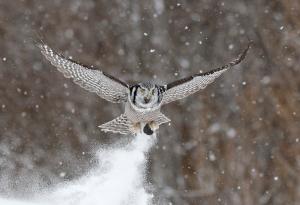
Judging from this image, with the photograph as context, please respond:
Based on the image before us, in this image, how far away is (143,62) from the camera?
9031mm

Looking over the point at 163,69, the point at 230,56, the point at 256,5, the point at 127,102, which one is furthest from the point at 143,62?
the point at 127,102

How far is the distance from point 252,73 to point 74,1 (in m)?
2.89

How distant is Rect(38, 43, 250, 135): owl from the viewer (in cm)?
551

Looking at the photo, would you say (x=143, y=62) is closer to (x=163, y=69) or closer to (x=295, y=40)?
(x=163, y=69)

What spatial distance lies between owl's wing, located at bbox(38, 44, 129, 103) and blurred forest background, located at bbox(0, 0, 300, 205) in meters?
3.09

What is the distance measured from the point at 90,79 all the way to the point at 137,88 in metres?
0.55

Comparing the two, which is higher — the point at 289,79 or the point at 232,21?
the point at 232,21

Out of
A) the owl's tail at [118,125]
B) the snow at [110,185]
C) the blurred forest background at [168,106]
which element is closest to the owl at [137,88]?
the owl's tail at [118,125]

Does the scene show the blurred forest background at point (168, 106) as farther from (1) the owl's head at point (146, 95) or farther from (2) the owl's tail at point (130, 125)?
(1) the owl's head at point (146, 95)

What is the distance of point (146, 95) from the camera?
216 inches

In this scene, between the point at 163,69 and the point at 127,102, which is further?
the point at 163,69

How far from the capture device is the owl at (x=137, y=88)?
18.1ft

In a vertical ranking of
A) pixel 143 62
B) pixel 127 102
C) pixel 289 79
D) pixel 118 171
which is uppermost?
pixel 143 62

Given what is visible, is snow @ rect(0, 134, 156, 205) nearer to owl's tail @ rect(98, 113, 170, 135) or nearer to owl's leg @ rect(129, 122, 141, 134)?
owl's tail @ rect(98, 113, 170, 135)
